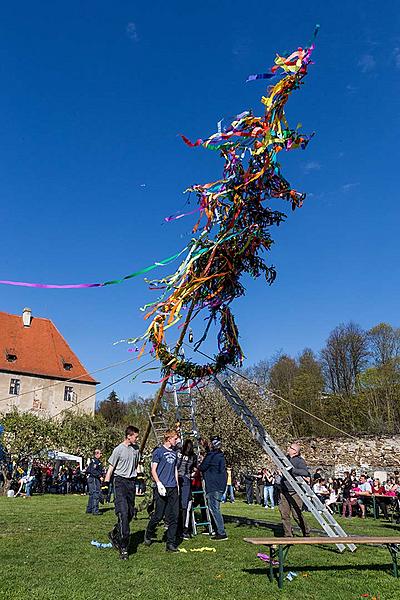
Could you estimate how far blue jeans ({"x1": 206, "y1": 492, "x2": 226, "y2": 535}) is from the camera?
9.74 m

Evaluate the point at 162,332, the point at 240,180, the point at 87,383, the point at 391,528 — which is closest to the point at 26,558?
the point at 162,332

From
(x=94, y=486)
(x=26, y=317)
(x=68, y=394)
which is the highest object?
(x=26, y=317)

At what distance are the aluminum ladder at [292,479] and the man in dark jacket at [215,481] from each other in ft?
2.89

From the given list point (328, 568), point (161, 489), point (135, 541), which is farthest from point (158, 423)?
point (328, 568)

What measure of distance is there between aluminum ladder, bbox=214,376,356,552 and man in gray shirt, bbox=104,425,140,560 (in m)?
3.02

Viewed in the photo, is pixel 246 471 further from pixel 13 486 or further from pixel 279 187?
pixel 279 187

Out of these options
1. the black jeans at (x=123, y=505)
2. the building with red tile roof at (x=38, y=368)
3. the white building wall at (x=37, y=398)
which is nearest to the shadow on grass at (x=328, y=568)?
the black jeans at (x=123, y=505)

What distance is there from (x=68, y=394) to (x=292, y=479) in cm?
4338

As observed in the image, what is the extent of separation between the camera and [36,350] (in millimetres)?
50344

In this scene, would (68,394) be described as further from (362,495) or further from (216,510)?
(216,510)

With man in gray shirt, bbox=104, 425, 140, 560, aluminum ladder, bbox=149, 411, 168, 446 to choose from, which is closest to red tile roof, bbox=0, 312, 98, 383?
aluminum ladder, bbox=149, 411, 168, 446

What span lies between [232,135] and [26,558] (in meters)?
7.47

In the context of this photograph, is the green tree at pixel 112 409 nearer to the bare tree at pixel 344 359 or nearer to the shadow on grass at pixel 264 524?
the bare tree at pixel 344 359

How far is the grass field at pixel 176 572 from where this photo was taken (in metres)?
5.81
